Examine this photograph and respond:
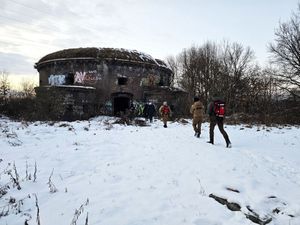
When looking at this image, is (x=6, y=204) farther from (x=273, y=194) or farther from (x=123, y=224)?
(x=273, y=194)

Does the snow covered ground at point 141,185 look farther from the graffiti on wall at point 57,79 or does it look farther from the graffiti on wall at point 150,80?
the graffiti on wall at point 150,80

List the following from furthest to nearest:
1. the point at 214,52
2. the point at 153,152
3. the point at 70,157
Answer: the point at 214,52, the point at 153,152, the point at 70,157

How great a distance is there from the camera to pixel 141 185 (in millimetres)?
6156

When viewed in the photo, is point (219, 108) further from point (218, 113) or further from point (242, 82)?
point (242, 82)

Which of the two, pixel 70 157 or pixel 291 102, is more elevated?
pixel 291 102

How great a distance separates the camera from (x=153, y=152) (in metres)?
9.52

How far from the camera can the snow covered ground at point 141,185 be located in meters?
4.86

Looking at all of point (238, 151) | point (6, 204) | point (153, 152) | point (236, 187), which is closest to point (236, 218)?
point (236, 187)

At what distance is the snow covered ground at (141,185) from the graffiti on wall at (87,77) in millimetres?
23162

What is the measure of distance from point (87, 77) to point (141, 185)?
28.2m

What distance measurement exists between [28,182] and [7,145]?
13.8ft

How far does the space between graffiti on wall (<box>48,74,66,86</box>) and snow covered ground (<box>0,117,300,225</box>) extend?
24160 millimetres

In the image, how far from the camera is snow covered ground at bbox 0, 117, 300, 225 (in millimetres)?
4855

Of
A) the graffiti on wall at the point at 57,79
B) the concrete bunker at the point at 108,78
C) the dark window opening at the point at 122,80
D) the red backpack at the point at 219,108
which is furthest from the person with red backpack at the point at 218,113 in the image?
the graffiti on wall at the point at 57,79
